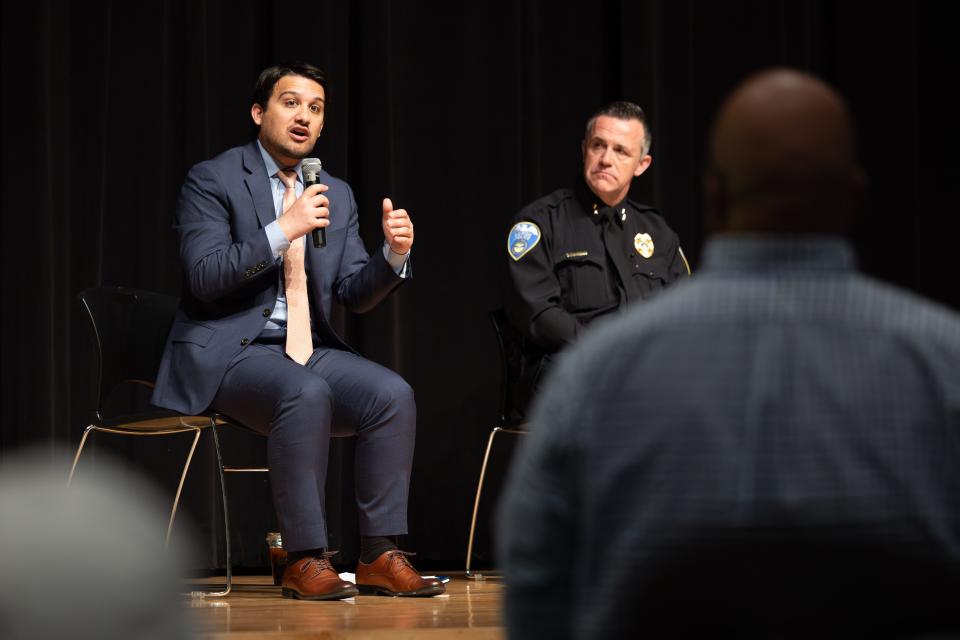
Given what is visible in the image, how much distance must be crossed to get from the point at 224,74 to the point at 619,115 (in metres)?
1.23

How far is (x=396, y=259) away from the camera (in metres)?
2.97

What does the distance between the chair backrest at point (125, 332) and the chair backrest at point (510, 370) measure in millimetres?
884

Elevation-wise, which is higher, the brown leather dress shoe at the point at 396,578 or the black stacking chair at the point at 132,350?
the black stacking chair at the point at 132,350

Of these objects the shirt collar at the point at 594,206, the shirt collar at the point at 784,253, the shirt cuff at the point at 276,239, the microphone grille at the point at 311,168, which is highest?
the microphone grille at the point at 311,168

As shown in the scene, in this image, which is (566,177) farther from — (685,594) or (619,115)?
(685,594)

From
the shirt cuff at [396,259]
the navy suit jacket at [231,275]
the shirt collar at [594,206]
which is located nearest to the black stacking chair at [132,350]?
the navy suit jacket at [231,275]

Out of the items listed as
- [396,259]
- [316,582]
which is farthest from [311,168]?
[316,582]

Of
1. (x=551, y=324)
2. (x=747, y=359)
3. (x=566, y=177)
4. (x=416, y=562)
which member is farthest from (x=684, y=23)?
(x=747, y=359)

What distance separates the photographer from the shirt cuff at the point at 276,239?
2.80 m

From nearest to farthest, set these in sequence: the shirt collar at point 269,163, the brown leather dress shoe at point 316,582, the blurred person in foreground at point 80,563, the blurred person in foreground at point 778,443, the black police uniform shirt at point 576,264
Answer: the blurred person in foreground at point 80,563
the blurred person in foreground at point 778,443
the brown leather dress shoe at point 316,582
the shirt collar at point 269,163
the black police uniform shirt at point 576,264

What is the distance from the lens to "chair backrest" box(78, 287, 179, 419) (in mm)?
3016

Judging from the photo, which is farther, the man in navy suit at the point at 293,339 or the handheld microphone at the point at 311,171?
the handheld microphone at the point at 311,171

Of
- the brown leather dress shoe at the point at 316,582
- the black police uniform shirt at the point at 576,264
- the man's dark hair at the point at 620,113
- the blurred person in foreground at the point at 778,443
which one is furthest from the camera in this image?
the man's dark hair at the point at 620,113

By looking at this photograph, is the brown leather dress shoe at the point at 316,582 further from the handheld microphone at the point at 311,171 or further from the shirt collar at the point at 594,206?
the shirt collar at the point at 594,206
